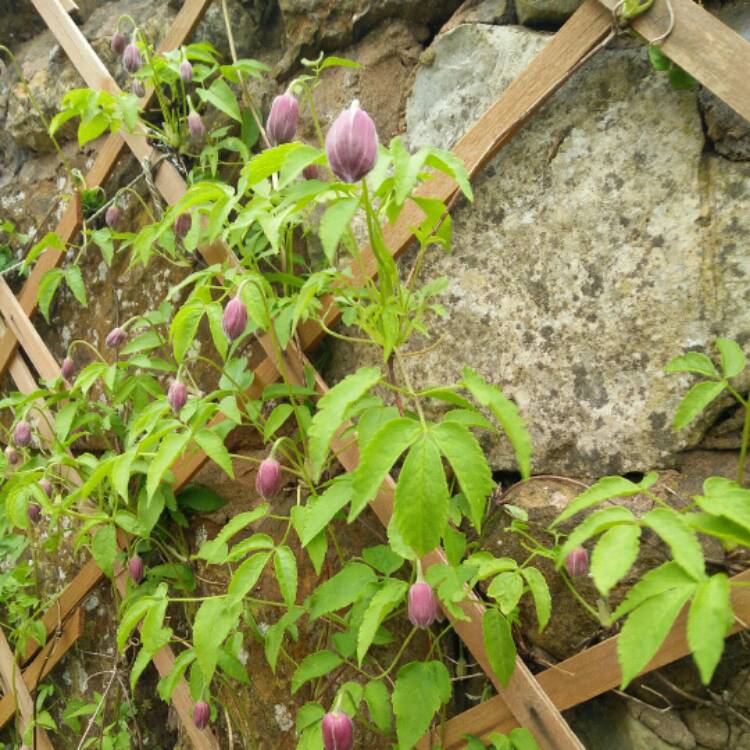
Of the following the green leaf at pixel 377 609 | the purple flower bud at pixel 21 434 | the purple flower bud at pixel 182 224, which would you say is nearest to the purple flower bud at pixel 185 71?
the purple flower bud at pixel 182 224

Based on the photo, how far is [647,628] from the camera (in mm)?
554

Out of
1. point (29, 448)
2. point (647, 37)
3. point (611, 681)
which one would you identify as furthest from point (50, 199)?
point (611, 681)

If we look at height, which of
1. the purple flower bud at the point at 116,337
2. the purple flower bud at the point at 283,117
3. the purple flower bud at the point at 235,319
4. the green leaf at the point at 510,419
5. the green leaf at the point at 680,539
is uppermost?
the purple flower bud at the point at 283,117

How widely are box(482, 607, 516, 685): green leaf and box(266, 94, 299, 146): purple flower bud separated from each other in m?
0.70

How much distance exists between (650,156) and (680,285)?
0.61 feet

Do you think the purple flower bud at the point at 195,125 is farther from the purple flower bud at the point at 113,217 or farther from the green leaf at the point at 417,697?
the green leaf at the point at 417,697

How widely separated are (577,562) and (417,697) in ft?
0.83

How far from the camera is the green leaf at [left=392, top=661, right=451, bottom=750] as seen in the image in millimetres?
829

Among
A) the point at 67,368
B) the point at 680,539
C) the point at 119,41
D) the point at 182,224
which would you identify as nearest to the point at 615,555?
the point at 680,539

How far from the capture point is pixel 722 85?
2.81 feet

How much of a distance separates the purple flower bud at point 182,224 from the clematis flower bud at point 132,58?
0.41 metres

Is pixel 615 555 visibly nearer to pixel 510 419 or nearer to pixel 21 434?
pixel 510 419

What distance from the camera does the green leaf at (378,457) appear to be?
60 cm

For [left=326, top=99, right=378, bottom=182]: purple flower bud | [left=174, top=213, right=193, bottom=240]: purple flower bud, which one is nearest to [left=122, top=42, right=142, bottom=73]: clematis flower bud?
[left=174, top=213, right=193, bottom=240]: purple flower bud
